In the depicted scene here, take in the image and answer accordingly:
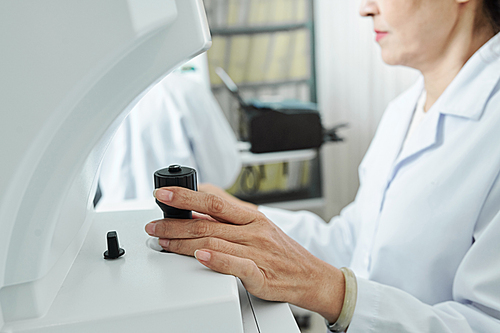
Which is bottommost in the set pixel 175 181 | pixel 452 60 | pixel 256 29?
pixel 175 181

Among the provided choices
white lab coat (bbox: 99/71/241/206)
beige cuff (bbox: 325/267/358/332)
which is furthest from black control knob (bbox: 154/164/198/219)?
white lab coat (bbox: 99/71/241/206)

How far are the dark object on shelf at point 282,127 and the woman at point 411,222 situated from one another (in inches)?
38.3

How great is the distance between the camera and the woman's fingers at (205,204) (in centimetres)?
43

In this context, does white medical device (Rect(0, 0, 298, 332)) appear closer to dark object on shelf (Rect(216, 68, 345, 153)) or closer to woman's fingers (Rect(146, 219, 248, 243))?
woman's fingers (Rect(146, 219, 248, 243))

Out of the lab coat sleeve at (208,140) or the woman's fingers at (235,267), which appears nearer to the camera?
the woman's fingers at (235,267)

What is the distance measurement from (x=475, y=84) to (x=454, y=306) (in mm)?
368

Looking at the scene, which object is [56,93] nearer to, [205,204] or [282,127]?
[205,204]

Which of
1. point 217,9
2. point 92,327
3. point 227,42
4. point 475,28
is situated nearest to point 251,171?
point 227,42

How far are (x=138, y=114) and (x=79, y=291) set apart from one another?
103 centimetres

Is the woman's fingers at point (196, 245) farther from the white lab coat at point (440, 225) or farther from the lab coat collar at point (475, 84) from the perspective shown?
the lab coat collar at point (475, 84)

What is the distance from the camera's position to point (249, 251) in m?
0.46

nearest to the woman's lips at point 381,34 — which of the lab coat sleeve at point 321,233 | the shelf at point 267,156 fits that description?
the lab coat sleeve at point 321,233

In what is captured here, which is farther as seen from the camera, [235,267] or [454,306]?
[454,306]

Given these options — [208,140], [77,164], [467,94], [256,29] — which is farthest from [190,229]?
[256,29]
